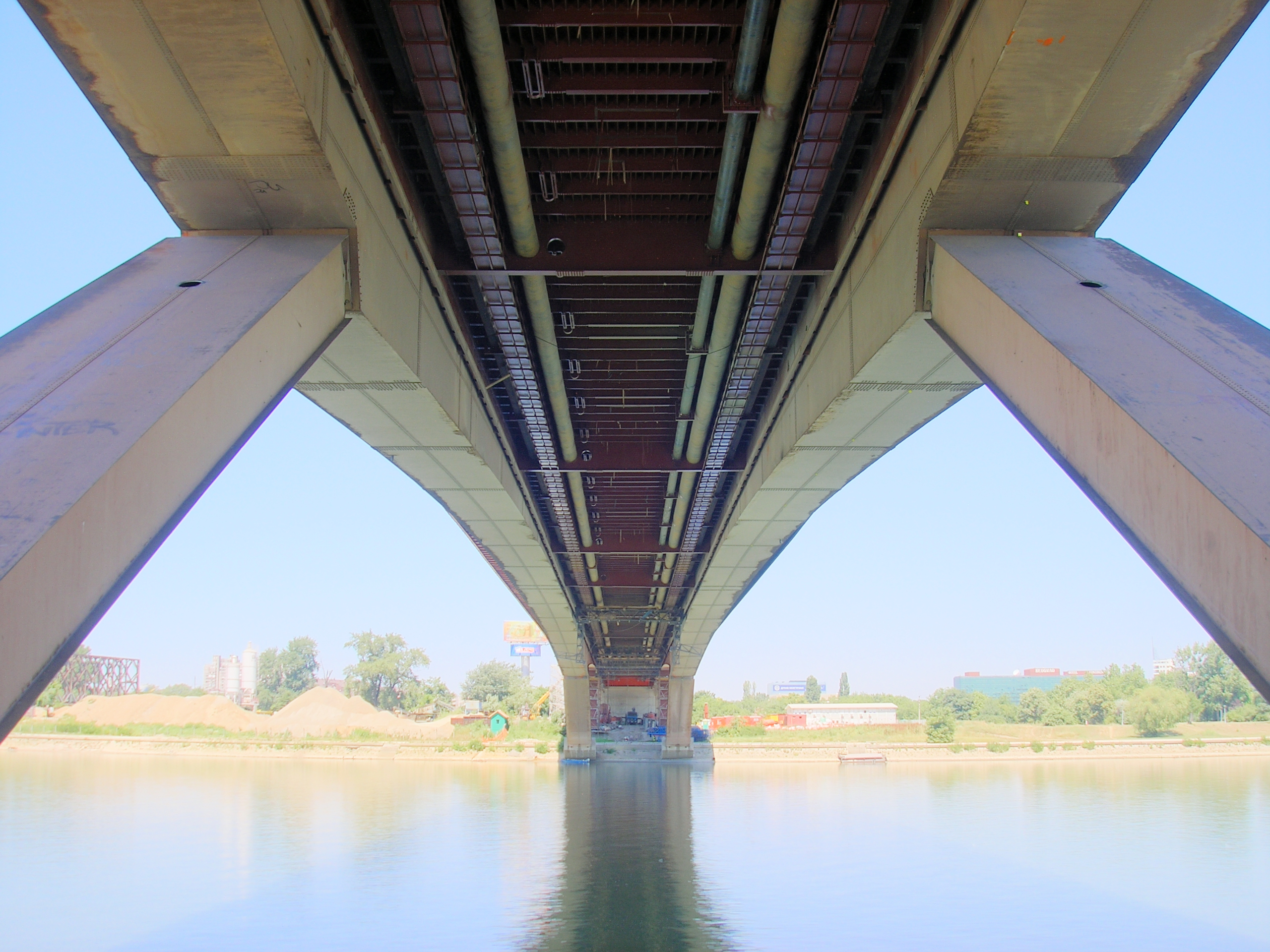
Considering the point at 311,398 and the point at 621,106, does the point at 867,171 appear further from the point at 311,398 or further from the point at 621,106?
the point at 311,398

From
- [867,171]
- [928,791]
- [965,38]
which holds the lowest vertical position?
[928,791]

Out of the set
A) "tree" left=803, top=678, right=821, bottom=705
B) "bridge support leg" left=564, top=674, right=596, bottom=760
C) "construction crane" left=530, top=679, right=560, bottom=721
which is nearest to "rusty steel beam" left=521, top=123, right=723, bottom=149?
"bridge support leg" left=564, top=674, right=596, bottom=760

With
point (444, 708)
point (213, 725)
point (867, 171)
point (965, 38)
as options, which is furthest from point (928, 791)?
point (444, 708)

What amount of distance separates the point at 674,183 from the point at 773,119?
2202 mm

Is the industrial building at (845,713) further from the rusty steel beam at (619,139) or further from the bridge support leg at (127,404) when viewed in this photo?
the bridge support leg at (127,404)

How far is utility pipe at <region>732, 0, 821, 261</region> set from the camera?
684 centimetres

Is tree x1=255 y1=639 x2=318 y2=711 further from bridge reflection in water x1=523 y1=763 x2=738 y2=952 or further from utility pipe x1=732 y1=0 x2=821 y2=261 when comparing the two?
utility pipe x1=732 y1=0 x2=821 y2=261

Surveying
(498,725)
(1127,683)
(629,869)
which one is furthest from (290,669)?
(629,869)

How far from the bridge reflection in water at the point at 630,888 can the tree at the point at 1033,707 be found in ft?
233

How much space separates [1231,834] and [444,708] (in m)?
99.8

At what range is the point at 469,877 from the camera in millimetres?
14812

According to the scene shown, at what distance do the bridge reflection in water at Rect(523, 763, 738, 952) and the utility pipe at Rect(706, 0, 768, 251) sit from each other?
8.46 meters

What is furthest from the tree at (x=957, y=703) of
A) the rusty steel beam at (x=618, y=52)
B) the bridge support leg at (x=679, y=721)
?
the rusty steel beam at (x=618, y=52)

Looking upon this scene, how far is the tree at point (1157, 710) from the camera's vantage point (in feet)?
236
